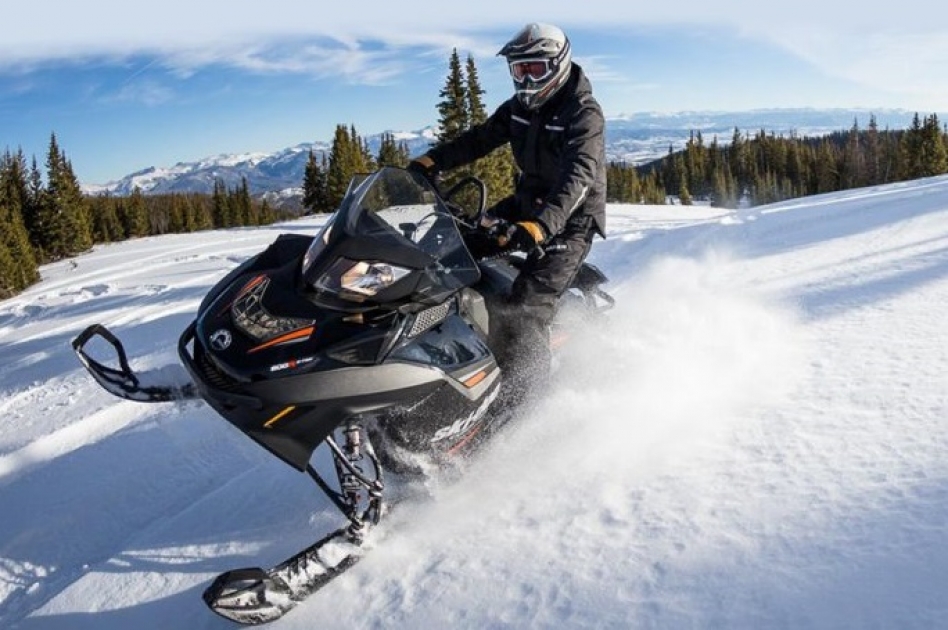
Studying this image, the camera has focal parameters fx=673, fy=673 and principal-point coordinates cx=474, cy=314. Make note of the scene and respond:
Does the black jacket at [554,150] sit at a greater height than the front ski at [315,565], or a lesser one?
greater

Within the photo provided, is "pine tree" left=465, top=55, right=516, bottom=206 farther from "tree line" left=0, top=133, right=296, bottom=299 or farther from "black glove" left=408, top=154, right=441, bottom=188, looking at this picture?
"black glove" left=408, top=154, right=441, bottom=188

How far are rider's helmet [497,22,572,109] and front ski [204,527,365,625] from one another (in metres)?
2.83

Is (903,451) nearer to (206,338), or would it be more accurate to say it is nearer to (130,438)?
(206,338)

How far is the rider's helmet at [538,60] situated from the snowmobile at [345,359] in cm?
115

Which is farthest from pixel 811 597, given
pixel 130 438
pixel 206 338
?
pixel 130 438

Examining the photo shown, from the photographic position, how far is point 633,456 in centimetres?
336

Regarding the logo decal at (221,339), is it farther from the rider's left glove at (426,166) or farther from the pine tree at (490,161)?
the pine tree at (490,161)

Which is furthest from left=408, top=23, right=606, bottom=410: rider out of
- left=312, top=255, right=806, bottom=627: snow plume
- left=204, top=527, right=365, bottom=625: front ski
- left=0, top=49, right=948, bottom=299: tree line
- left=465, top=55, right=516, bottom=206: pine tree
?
left=465, top=55, right=516, bottom=206: pine tree

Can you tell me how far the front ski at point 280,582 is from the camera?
266 cm

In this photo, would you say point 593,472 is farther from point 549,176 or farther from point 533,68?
point 533,68

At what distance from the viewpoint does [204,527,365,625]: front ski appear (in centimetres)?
266

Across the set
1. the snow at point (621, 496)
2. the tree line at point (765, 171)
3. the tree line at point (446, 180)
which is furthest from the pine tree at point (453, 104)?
the tree line at point (765, 171)

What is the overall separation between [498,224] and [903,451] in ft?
7.10

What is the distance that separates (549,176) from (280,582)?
3.04 m
